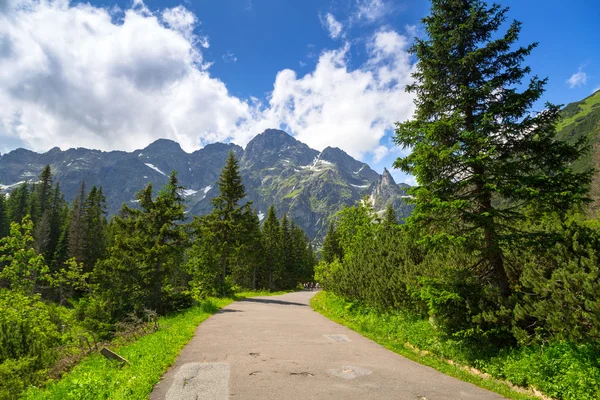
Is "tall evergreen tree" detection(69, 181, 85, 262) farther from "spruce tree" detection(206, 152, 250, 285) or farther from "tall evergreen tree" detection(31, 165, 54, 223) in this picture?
"spruce tree" detection(206, 152, 250, 285)

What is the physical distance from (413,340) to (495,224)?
4824 millimetres

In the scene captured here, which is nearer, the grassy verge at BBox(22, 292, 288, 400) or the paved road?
the grassy verge at BBox(22, 292, 288, 400)

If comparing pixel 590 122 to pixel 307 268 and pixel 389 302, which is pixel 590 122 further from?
pixel 389 302

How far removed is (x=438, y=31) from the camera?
10961 millimetres

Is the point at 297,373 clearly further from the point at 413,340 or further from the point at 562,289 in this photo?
the point at 562,289

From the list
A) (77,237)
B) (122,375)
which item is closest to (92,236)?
(77,237)

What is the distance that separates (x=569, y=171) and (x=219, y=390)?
9388 millimetres

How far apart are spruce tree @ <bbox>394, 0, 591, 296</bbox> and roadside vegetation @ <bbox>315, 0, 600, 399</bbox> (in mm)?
33

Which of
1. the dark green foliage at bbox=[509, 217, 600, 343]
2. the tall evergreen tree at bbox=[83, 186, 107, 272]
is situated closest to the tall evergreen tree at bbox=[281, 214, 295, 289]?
the tall evergreen tree at bbox=[83, 186, 107, 272]

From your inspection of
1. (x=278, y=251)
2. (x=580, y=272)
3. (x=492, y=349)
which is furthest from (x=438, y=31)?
(x=278, y=251)

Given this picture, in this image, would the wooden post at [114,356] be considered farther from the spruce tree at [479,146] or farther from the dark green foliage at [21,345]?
the spruce tree at [479,146]

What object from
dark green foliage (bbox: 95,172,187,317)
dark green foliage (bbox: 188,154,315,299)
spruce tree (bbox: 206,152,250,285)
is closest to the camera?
dark green foliage (bbox: 95,172,187,317)

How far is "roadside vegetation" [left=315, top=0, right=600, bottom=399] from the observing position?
6.85 m

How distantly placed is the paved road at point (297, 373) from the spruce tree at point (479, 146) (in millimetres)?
3522
